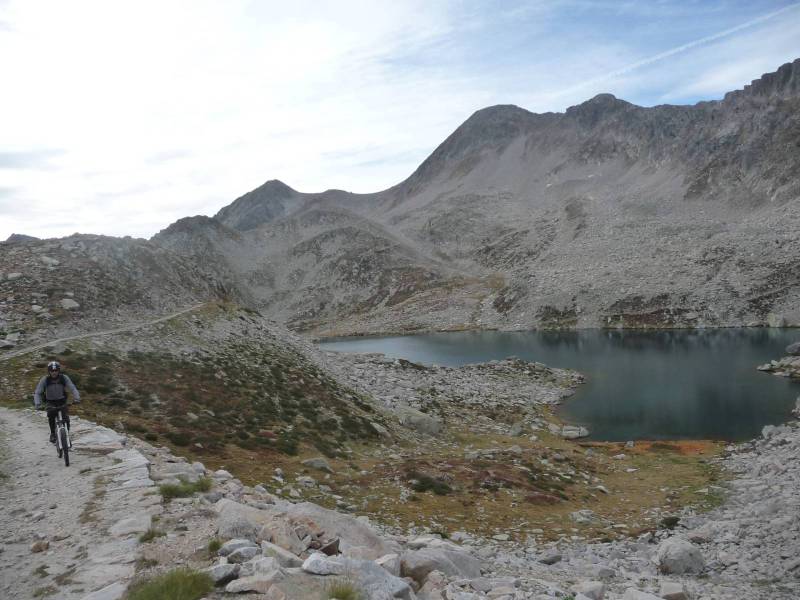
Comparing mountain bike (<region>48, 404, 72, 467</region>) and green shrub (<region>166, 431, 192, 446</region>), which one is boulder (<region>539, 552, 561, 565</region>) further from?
mountain bike (<region>48, 404, 72, 467</region>)

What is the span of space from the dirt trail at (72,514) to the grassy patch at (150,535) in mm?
127

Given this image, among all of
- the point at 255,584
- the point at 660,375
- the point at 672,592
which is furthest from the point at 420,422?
the point at 660,375

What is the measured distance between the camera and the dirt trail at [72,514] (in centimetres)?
851

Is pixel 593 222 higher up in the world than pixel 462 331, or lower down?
higher up

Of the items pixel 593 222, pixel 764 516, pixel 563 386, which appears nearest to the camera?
pixel 764 516

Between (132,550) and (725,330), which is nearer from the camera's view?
(132,550)

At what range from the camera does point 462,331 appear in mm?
140625

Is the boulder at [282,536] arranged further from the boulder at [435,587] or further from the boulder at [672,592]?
the boulder at [672,592]

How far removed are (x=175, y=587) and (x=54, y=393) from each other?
11.1 metres

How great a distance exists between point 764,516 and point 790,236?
124076 millimetres

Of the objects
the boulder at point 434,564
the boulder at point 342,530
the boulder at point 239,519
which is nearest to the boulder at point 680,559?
the boulder at point 434,564

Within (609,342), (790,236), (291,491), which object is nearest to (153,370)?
(291,491)

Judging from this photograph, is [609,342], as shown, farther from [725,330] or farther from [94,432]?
[94,432]

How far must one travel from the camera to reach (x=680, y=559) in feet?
55.6
